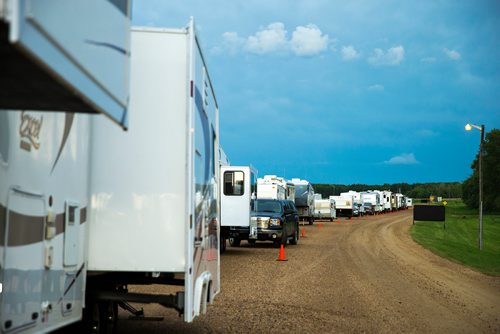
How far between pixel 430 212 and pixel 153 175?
38.9m

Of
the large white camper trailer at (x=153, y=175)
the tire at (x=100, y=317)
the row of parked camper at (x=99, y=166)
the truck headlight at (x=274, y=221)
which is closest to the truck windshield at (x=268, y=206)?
the truck headlight at (x=274, y=221)

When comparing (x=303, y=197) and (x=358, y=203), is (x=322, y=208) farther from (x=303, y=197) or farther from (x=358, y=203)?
(x=358, y=203)

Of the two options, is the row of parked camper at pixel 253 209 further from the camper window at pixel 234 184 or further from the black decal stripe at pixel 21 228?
the black decal stripe at pixel 21 228

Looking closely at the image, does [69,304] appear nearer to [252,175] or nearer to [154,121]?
[154,121]

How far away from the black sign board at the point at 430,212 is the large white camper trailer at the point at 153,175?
38.0 m

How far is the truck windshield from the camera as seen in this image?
25.1 metres

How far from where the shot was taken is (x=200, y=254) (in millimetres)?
6625

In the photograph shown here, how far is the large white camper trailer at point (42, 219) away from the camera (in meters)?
4.12

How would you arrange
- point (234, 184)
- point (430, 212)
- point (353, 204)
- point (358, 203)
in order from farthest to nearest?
point (358, 203), point (353, 204), point (430, 212), point (234, 184)

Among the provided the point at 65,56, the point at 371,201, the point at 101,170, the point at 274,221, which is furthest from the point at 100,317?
the point at 371,201

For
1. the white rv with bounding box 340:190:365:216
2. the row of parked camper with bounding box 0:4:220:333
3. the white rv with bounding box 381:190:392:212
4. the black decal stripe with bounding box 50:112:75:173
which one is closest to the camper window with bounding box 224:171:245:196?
the row of parked camper with bounding box 0:4:220:333

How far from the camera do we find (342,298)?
12086mm

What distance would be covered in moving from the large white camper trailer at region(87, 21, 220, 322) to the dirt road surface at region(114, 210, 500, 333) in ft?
9.54

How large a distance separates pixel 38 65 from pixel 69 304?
3.08 m
